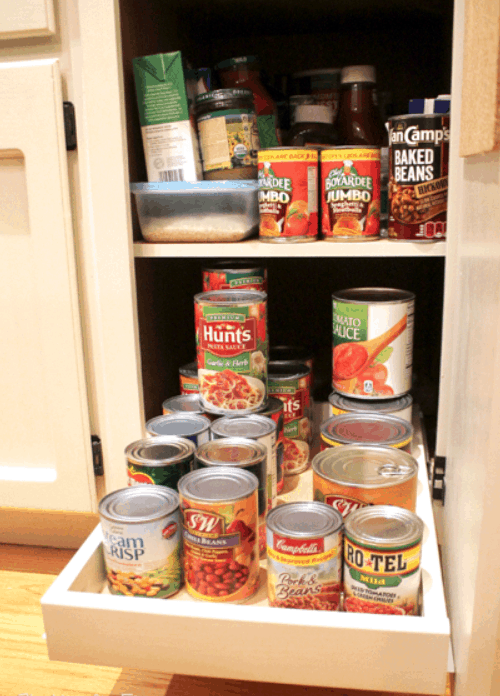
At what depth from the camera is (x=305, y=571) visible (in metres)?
0.67

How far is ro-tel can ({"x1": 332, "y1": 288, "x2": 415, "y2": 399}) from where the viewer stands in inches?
38.7

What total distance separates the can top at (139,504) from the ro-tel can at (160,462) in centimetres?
2

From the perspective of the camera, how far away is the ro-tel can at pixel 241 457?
0.79m

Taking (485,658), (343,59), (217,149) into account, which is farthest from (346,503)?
(343,59)

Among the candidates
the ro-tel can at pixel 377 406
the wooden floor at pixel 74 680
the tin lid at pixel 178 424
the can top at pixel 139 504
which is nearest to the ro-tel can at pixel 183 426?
the tin lid at pixel 178 424

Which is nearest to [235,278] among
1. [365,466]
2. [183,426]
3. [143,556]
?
[183,426]

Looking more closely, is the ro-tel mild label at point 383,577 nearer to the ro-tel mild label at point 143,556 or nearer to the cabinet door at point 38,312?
the ro-tel mild label at point 143,556

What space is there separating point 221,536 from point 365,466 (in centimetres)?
24

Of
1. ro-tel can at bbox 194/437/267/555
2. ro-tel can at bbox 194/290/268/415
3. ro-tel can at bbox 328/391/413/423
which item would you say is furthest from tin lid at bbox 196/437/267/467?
ro-tel can at bbox 328/391/413/423

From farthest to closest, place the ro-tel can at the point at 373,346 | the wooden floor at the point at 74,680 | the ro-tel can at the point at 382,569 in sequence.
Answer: the ro-tel can at the point at 373,346
the wooden floor at the point at 74,680
the ro-tel can at the point at 382,569

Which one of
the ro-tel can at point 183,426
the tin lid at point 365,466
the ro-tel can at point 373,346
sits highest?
the ro-tel can at point 373,346

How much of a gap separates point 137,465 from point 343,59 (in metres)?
1.08

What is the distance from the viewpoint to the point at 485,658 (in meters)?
0.61

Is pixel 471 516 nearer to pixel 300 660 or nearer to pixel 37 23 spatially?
pixel 300 660
